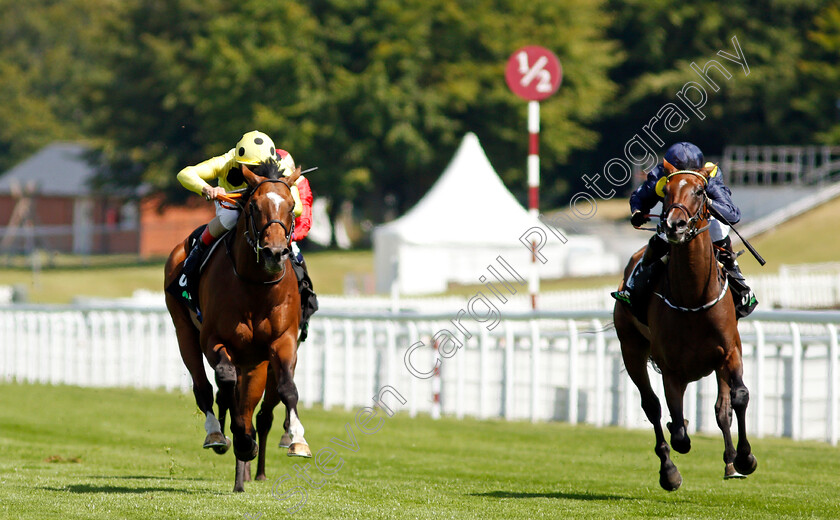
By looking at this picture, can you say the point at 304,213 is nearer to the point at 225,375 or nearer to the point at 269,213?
the point at 269,213

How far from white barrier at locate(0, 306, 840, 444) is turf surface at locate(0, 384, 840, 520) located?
46cm

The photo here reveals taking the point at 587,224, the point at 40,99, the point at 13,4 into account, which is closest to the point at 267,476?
the point at 587,224

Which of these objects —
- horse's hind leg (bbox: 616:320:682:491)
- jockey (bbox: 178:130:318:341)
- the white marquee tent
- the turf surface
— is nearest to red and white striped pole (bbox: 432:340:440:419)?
the turf surface

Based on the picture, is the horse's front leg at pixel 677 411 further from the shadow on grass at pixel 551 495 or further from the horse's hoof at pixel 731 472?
the shadow on grass at pixel 551 495

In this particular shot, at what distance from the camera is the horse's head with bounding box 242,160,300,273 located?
7215 millimetres

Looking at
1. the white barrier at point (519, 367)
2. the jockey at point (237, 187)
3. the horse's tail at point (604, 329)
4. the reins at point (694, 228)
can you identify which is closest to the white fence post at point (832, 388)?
the white barrier at point (519, 367)

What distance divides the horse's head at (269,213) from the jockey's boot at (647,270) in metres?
2.38

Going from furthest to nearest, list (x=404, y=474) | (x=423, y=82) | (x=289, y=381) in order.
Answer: (x=423, y=82), (x=404, y=474), (x=289, y=381)

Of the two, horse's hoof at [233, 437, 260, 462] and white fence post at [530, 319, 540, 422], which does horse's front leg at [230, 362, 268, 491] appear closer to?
horse's hoof at [233, 437, 260, 462]

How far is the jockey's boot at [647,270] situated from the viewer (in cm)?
813

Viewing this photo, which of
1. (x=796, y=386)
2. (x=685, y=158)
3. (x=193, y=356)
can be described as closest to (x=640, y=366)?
(x=685, y=158)

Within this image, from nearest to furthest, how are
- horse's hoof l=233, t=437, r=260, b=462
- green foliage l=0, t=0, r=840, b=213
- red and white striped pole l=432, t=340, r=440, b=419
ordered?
1. horse's hoof l=233, t=437, r=260, b=462
2. red and white striped pole l=432, t=340, r=440, b=419
3. green foliage l=0, t=0, r=840, b=213

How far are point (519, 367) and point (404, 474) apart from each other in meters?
5.07

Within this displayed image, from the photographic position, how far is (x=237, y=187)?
8414mm
